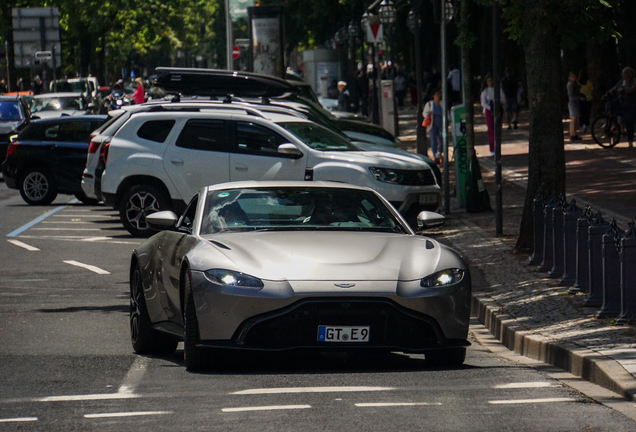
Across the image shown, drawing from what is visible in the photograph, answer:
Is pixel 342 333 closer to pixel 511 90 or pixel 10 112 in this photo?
pixel 10 112

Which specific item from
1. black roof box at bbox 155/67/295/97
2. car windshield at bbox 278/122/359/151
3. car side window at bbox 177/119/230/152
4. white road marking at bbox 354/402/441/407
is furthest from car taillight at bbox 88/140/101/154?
white road marking at bbox 354/402/441/407

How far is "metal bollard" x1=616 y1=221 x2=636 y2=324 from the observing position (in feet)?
29.1

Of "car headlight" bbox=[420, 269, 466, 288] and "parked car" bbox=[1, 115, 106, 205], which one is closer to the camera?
"car headlight" bbox=[420, 269, 466, 288]

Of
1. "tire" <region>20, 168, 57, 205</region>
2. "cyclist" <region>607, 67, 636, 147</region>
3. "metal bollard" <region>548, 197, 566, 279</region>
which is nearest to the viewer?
"metal bollard" <region>548, 197, 566, 279</region>

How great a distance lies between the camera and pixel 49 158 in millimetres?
23141

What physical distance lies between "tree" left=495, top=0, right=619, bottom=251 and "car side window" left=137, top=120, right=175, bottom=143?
19.8 feet

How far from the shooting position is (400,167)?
17.2m

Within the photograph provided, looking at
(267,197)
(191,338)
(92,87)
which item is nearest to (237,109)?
(267,197)

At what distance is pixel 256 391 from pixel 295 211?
1.99 m

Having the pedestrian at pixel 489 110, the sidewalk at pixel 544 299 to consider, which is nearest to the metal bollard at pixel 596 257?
the sidewalk at pixel 544 299

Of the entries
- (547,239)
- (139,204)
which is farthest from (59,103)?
(547,239)

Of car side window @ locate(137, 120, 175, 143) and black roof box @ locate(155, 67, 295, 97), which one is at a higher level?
black roof box @ locate(155, 67, 295, 97)

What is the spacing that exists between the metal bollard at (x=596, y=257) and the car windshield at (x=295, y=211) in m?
1.77

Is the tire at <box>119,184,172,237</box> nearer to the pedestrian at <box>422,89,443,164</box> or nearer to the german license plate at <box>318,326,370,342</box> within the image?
the pedestrian at <box>422,89,443,164</box>
